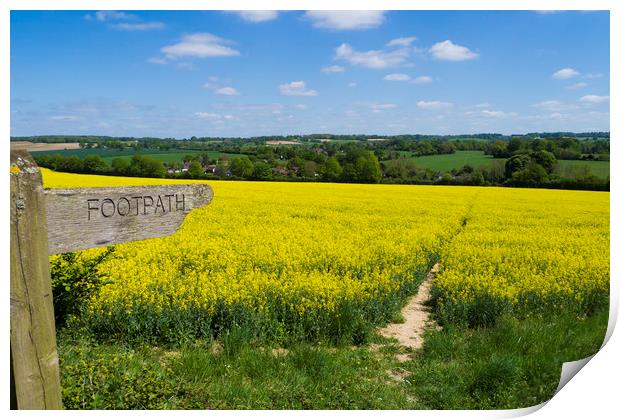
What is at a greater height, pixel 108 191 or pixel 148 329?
pixel 108 191

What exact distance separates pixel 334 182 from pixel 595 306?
20.4 meters

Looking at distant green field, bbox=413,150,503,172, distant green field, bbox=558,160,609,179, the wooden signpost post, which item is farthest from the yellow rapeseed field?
the wooden signpost post

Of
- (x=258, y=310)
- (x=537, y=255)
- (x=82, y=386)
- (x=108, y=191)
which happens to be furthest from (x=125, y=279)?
(x=537, y=255)

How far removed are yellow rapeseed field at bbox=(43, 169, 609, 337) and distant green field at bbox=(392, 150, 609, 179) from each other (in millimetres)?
1428

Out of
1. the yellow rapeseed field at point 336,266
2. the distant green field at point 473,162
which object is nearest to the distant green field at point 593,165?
the distant green field at point 473,162

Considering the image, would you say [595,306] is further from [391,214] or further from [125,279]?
[391,214]

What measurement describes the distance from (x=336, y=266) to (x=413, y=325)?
183 cm

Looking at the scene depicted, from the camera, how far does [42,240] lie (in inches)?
93.6

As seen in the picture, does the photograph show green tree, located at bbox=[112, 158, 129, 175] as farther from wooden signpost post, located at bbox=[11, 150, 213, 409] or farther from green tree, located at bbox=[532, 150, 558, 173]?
wooden signpost post, located at bbox=[11, 150, 213, 409]

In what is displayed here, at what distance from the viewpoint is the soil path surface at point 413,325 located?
536 cm

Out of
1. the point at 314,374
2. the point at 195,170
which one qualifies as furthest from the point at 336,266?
the point at 195,170

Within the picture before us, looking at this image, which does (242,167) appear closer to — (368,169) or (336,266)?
(368,169)

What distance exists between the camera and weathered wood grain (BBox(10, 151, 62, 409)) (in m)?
2.28
